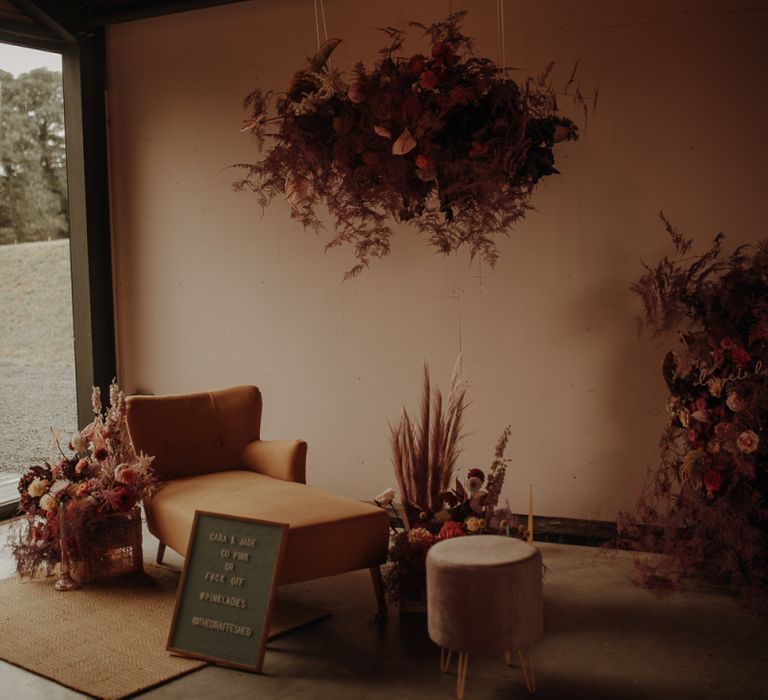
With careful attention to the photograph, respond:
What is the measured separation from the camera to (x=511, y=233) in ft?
16.6

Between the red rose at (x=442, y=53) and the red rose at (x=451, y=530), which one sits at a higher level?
the red rose at (x=442, y=53)

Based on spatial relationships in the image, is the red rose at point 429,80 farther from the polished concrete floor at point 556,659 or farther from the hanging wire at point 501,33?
the hanging wire at point 501,33

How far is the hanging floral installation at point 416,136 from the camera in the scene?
3211 millimetres

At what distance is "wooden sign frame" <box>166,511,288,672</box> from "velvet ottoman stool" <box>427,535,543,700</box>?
2.14ft

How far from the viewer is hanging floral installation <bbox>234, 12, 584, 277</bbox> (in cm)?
321

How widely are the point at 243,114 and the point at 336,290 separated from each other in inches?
48.6

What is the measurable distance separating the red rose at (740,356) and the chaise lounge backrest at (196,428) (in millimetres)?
2265

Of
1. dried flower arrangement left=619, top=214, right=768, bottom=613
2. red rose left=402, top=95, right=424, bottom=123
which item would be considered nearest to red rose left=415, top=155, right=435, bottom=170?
red rose left=402, top=95, right=424, bottom=123

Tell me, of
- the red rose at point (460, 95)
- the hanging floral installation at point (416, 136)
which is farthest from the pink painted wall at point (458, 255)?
the red rose at point (460, 95)

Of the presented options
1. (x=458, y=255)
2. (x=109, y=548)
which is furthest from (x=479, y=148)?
(x=109, y=548)

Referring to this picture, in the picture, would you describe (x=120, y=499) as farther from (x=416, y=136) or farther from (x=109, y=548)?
(x=416, y=136)

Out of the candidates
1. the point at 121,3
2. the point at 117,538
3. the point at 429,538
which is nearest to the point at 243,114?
the point at 121,3

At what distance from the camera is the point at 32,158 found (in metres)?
5.77

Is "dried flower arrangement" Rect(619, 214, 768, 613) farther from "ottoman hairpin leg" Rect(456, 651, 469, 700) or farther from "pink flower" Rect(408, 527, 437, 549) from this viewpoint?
"ottoman hairpin leg" Rect(456, 651, 469, 700)
